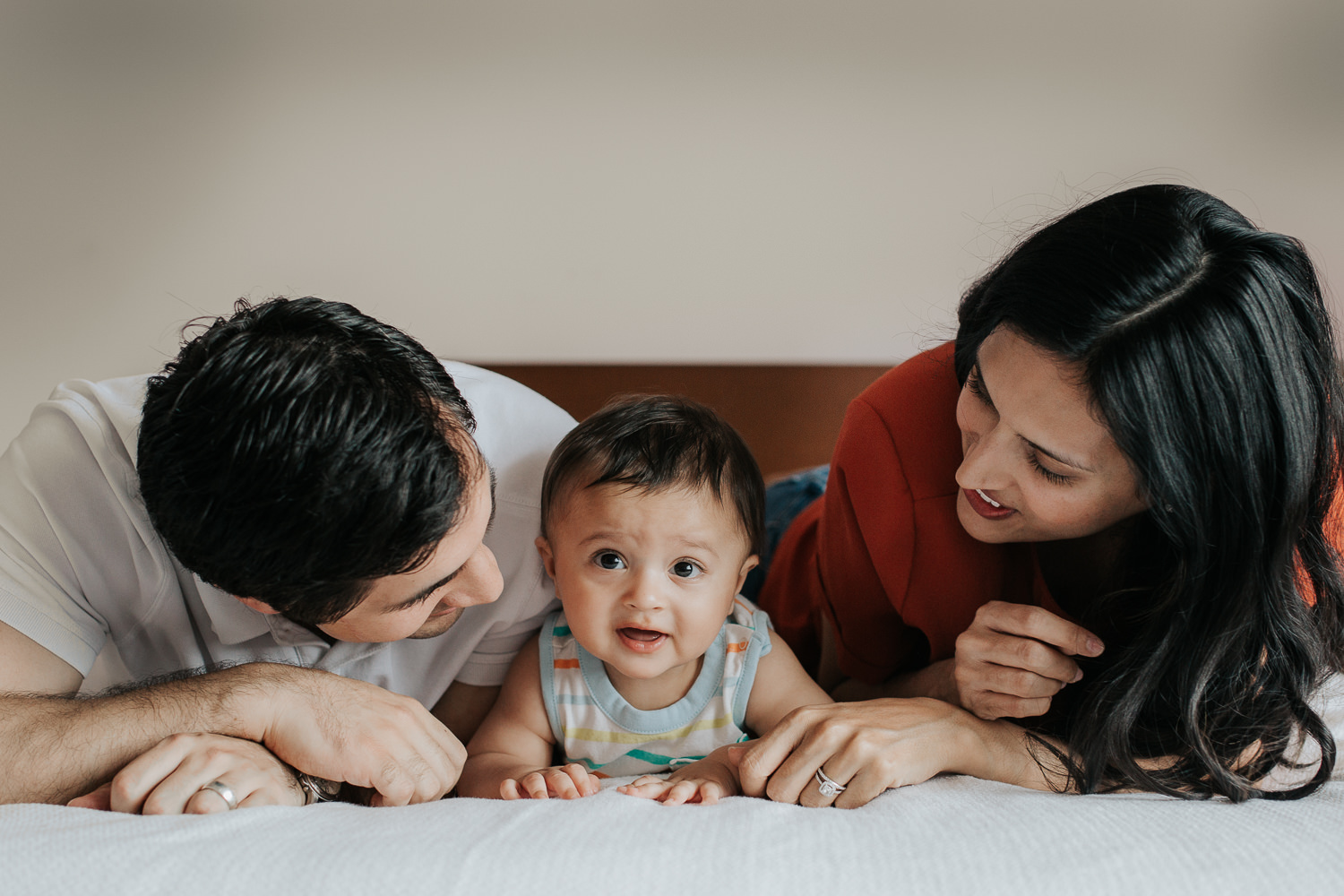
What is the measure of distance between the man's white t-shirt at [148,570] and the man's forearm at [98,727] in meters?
0.11

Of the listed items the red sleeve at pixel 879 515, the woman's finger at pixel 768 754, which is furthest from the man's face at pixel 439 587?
the red sleeve at pixel 879 515

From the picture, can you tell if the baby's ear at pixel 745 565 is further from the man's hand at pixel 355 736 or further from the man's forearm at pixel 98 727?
the man's forearm at pixel 98 727

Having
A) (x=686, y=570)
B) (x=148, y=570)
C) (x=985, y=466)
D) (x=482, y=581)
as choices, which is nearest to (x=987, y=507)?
(x=985, y=466)

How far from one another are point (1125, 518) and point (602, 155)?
44.5 inches

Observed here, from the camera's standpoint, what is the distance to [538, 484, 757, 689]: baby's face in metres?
1.04

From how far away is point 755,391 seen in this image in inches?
73.7

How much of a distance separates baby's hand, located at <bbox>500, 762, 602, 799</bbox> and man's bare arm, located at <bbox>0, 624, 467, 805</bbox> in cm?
7

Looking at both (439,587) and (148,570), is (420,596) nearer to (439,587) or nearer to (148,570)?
(439,587)

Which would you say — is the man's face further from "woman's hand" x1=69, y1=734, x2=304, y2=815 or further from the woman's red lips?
the woman's red lips

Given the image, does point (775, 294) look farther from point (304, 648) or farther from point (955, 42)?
point (304, 648)

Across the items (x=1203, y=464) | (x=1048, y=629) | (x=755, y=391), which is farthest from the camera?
(x=755, y=391)

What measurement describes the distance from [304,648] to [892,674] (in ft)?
2.70

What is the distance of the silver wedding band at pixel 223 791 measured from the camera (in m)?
0.85

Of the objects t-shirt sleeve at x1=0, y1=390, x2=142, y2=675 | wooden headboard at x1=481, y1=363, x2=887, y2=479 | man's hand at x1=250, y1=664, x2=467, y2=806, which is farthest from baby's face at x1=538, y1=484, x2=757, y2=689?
wooden headboard at x1=481, y1=363, x2=887, y2=479
